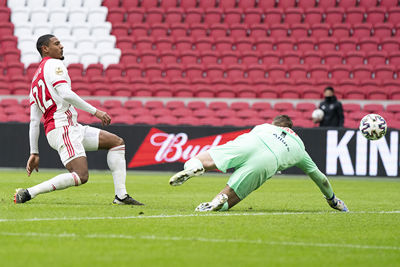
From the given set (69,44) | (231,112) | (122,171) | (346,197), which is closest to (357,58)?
(231,112)

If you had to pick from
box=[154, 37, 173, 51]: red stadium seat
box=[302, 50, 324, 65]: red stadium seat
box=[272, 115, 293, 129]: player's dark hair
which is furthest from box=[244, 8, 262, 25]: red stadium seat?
box=[272, 115, 293, 129]: player's dark hair

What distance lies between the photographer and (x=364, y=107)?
20.5 metres

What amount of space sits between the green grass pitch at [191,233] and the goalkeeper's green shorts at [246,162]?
12.7 inches

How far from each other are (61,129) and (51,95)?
416mm

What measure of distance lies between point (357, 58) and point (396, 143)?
6262 mm

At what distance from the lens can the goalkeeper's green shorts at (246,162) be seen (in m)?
8.53

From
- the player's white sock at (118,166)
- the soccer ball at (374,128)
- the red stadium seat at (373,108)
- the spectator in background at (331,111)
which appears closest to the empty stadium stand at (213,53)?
the red stadium seat at (373,108)

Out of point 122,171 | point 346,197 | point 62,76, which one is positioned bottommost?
point 346,197

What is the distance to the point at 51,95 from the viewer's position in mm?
8875

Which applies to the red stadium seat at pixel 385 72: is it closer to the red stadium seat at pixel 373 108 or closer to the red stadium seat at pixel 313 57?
the red stadium seat at pixel 313 57

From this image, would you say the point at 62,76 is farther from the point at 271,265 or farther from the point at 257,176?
the point at 271,265

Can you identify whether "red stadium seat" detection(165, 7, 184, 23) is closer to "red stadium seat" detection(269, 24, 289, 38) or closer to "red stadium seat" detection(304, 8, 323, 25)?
"red stadium seat" detection(269, 24, 289, 38)

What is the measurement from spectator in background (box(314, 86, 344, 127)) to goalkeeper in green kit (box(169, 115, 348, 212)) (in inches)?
353

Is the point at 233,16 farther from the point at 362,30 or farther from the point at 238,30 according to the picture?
the point at 362,30
